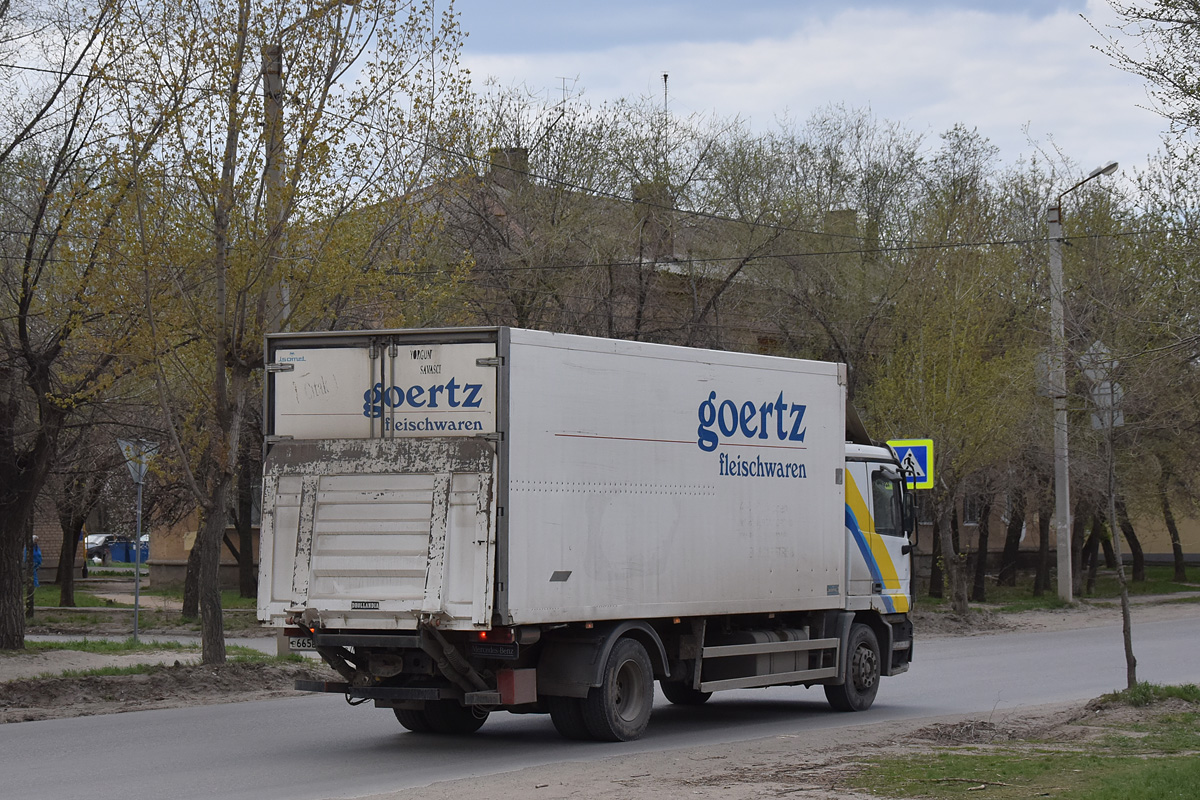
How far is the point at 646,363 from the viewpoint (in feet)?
40.1

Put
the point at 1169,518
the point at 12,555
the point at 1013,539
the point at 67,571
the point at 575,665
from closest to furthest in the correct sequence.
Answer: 1. the point at 575,665
2. the point at 12,555
3. the point at 67,571
4. the point at 1013,539
5. the point at 1169,518

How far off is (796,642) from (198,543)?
18.4m

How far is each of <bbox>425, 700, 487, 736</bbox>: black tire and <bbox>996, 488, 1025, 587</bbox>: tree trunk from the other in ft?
83.4

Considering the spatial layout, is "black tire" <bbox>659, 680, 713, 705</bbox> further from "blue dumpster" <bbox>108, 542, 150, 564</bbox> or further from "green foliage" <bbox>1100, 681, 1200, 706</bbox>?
"blue dumpster" <bbox>108, 542, 150, 564</bbox>

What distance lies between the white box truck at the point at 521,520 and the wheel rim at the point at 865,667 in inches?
60.7

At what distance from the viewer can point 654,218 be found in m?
29.2

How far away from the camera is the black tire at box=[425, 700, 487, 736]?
1264 cm

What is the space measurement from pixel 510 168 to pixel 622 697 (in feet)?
57.5

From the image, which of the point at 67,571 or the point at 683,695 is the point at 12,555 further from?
the point at 67,571

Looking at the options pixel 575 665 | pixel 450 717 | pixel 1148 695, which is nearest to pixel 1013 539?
A: pixel 1148 695

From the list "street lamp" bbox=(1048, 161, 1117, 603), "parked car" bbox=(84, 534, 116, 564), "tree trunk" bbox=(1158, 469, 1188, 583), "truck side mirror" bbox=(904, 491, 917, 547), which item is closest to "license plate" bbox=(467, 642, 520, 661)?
"truck side mirror" bbox=(904, 491, 917, 547)

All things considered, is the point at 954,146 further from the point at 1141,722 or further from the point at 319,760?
the point at 319,760

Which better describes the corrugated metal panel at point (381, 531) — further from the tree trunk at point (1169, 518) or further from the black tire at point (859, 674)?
the tree trunk at point (1169, 518)

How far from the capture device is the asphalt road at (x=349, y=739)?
32.4 ft
